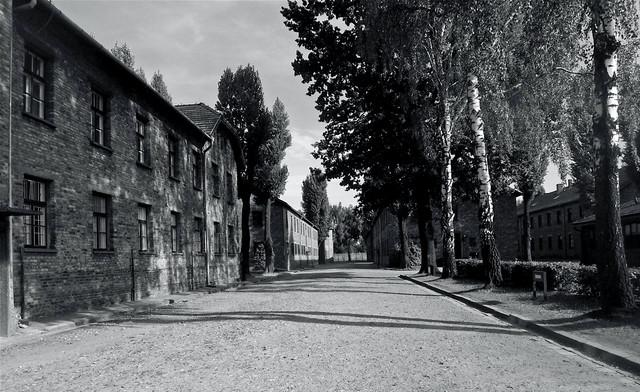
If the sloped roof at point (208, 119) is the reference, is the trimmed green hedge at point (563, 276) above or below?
below

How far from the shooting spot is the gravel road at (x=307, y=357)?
548cm

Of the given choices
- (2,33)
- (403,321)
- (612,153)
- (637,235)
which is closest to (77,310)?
(2,33)

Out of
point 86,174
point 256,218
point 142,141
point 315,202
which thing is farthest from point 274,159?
point 315,202

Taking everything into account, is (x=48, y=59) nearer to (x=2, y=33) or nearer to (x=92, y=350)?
(x=2, y=33)

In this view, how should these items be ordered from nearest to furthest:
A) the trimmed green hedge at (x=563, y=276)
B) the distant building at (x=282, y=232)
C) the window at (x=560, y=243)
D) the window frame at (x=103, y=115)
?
the trimmed green hedge at (x=563, y=276) < the window frame at (x=103, y=115) < the distant building at (x=282, y=232) < the window at (x=560, y=243)

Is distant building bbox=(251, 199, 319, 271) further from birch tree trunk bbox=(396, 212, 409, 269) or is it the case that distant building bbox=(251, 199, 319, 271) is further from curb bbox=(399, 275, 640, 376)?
curb bbox=(399, 275, 640, 376)

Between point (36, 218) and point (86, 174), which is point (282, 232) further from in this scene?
point (36, 218)

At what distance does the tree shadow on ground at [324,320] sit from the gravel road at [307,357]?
36 millimetres

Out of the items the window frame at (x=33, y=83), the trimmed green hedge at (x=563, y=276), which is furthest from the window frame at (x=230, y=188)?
the window frame at (x=33, y=83)

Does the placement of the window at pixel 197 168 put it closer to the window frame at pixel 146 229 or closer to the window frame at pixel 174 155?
the window frame at pixel 174 155

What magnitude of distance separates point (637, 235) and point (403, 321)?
95.8ft

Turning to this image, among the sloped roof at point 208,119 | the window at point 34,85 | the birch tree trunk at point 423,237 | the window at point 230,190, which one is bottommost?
the birch tree trunk at point 423,237

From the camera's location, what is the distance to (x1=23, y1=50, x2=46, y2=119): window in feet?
39.1

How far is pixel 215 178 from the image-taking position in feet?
90.0
